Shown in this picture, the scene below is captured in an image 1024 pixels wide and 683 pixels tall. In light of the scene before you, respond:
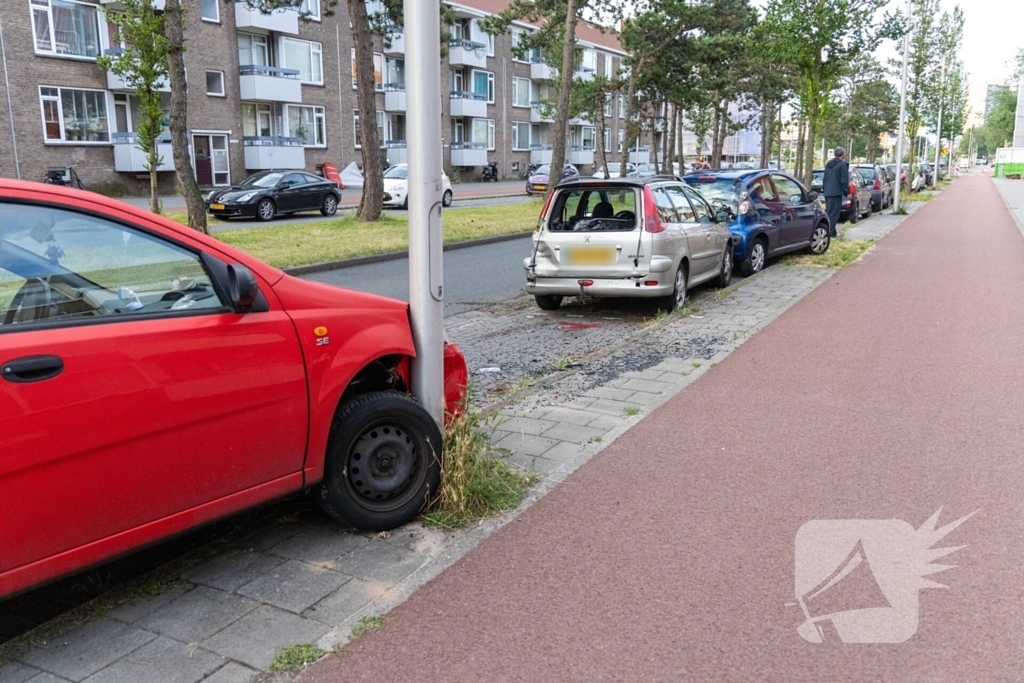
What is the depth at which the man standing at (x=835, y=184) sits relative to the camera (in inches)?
697

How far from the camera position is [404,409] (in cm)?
426

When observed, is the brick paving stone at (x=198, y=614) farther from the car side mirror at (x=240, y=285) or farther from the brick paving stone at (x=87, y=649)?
the car side mirror at (x=240, y=285)

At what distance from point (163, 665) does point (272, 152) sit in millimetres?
39029

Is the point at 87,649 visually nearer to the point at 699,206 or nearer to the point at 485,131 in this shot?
the point at 699,206

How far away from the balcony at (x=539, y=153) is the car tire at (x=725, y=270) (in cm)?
5084

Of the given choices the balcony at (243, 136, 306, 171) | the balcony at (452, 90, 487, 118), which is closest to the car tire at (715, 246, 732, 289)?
the balcony at (243, 136, 306, 171)

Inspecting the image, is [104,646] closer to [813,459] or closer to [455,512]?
[455,512]

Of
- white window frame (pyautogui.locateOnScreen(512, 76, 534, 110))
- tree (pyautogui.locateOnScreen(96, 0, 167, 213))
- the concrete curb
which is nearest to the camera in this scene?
the concrete curb

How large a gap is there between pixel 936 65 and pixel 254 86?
98.7 feet

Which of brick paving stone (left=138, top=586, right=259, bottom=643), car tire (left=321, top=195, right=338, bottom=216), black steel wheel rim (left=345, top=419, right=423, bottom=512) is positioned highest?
car tire (left=321, top=195, right=338, bottom=216)

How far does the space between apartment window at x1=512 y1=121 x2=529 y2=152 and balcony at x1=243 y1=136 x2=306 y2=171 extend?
2145cm

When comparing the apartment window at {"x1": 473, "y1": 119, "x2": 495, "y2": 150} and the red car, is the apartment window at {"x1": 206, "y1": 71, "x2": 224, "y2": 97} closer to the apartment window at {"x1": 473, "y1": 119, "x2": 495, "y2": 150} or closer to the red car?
the apartment window at {"x1": 473, "y1": 119, "x2": 495, "y2": 150}

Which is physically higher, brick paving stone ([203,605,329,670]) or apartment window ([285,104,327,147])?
apartment window ([285,104,327,147])

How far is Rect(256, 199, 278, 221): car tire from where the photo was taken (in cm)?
2392
